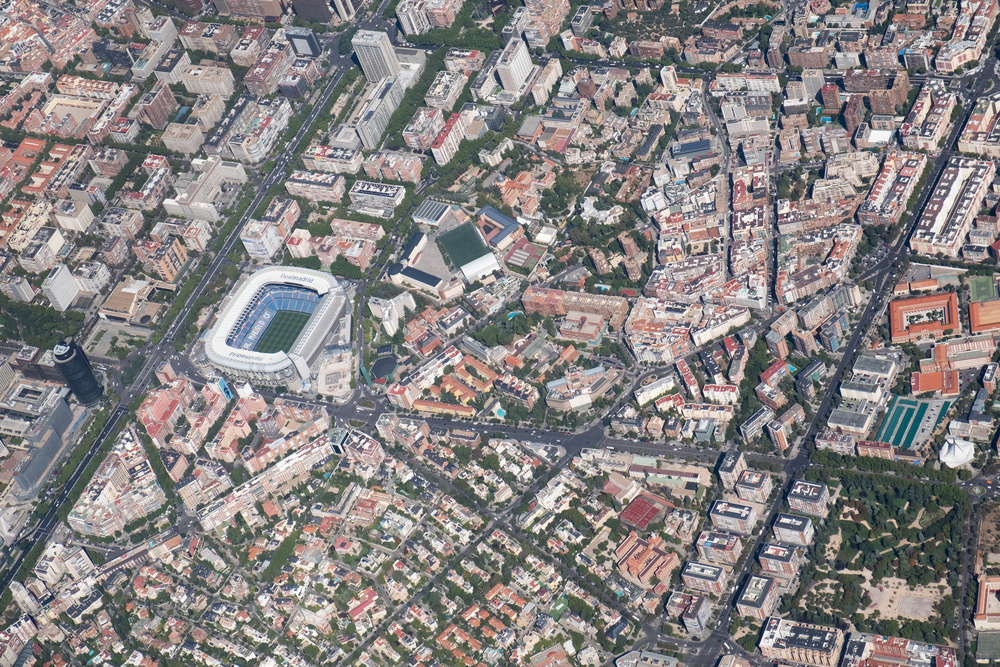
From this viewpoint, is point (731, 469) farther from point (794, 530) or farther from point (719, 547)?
point (794, 530)

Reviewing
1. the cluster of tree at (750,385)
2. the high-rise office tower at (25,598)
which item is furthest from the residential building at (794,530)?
the high-rise office tower at (25,598)

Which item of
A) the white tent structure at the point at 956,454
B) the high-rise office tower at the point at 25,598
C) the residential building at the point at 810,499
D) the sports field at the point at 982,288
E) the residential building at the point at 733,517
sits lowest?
the high-rise office tower at the point at 25,598

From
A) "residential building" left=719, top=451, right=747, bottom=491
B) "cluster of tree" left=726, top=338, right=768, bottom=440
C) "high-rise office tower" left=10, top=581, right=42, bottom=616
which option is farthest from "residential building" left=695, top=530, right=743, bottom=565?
"high-rise office tower" left=10, top=581, right=42, bottom=616

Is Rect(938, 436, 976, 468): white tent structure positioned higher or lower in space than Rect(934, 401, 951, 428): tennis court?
lower

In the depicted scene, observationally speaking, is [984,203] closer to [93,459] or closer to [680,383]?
[680,383]

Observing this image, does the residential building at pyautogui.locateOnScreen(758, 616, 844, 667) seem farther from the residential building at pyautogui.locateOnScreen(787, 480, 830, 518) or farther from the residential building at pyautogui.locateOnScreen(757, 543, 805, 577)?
the residential building at pyautogui.locateOnScreen(787, 480, 830, 518)

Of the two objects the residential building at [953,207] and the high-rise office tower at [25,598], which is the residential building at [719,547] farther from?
the high-rise office tower at [25,598]

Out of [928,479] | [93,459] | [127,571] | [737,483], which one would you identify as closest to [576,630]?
[737,483]
